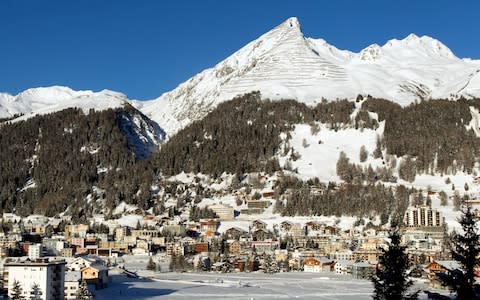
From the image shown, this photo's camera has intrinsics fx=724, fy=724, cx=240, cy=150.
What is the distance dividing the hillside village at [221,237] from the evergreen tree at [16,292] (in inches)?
672

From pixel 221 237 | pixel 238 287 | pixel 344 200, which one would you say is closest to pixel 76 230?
pixel 221 237

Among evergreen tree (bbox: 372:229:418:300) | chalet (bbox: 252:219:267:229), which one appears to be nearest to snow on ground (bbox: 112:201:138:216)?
chalet (bbox: 252:219:267:229)

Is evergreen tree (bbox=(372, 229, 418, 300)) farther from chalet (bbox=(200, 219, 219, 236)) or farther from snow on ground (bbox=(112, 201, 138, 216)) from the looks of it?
snow on ground (bbox=(112, 201, 138, 216))

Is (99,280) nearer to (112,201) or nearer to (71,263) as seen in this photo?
(71,263)

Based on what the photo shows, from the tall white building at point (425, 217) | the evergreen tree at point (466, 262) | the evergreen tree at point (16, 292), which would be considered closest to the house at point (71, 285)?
the evergreen tree at point (16, 292)

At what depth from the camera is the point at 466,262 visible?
79.5 ft

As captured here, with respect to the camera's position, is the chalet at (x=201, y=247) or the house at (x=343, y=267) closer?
the house at (x=343, y=267)

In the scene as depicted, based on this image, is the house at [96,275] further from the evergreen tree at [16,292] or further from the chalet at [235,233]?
the chalet at [235,233]

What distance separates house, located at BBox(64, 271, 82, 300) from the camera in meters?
71.9

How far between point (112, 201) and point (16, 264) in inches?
4881

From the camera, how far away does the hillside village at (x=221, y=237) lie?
11738 centimetres

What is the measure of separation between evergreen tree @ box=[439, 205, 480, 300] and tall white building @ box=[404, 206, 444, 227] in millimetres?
128015

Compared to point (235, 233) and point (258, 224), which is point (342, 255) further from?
point (235, 233)

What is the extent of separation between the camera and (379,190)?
167750mm
